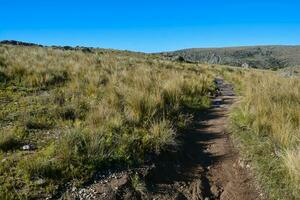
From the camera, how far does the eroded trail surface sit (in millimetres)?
5094

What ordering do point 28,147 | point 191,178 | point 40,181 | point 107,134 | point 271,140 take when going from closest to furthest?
point 40,181 → point 191,178 → point 28,147 → point 271,140 → point 107,134

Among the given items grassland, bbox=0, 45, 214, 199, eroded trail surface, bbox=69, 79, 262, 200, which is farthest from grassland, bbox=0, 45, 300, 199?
eroded trail surface, bbox=69, 79, 262, 200

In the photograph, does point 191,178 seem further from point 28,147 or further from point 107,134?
point 28,147

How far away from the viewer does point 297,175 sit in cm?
467

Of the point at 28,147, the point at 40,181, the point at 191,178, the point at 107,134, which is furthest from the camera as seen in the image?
the point at 107,134

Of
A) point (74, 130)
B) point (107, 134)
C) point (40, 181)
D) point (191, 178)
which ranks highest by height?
point (74, 130)

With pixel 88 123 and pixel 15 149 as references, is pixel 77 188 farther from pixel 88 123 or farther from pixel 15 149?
pixel 88 123

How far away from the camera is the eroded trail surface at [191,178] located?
5094 millimetres

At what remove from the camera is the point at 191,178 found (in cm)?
586

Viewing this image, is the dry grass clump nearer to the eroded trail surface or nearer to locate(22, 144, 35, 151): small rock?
the eroded trail surface

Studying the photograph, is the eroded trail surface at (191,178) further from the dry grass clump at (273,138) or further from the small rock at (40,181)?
the small rock at (40,181)

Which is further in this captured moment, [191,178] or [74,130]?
[74,130]

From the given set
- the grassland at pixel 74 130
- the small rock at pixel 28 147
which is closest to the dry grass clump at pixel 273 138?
the grassland at pixel 74 130

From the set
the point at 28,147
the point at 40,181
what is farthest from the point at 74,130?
the point at 40,181
